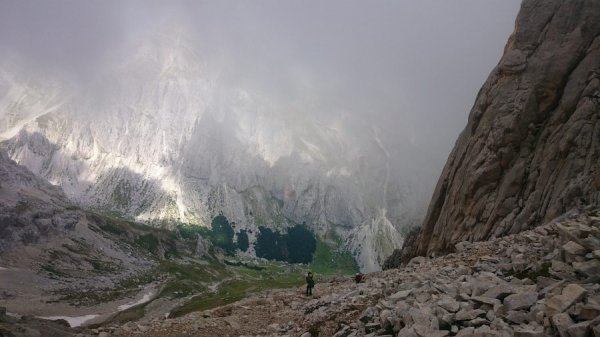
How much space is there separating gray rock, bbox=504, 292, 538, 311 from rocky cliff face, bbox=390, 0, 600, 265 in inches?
1198

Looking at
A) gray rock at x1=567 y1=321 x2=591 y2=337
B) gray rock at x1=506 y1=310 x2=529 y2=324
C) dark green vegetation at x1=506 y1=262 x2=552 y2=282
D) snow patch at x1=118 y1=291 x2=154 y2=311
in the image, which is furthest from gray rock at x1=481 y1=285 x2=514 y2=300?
snow patch at x1=118 y1=291 x2=154 y2=311

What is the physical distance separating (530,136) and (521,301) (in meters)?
45.7

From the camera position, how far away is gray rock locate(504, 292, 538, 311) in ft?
47.3

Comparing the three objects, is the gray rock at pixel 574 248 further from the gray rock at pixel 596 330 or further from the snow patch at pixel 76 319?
the snow patch at pixel 76 319

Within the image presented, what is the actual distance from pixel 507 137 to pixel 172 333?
4579 centimetres

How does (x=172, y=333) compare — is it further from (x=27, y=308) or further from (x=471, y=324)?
(x=27, y=308)

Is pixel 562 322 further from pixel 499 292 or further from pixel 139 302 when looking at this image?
pixel 139 302

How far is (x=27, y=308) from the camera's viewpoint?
13338cm

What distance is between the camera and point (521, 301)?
14.6m

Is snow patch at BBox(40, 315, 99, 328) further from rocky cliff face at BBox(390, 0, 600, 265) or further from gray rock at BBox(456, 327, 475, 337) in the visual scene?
gray rock at BBox(456, 327, 475, 337)

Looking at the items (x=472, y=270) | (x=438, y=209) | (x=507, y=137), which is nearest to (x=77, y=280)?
(x=438, y=209)

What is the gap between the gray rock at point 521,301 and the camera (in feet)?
47.3

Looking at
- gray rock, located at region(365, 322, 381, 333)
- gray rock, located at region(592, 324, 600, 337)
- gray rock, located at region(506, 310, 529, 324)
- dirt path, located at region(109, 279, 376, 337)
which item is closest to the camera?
gray rock, located at region(592, 324, 600, 337)

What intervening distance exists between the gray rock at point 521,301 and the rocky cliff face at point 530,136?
99.8 feet
